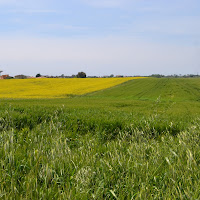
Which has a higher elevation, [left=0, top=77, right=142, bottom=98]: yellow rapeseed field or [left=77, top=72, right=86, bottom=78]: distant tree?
[left=77, top=72, right=86, bottom=78]: distant tree

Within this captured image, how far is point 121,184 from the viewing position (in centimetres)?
297

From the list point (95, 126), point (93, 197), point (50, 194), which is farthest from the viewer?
point (95, 126)

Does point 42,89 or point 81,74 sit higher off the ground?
point 81,74

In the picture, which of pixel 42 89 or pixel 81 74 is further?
pixel 81 74

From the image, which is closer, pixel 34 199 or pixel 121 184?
pixel 34 199

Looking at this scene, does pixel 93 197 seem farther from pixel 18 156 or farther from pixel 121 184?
pixel 18 156

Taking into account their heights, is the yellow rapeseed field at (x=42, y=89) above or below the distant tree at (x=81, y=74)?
below

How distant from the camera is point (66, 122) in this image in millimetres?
8719

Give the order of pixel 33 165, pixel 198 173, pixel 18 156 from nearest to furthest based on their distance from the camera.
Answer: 1. pixel 198 173
2. pixel 33 165
3. pixel 18 156

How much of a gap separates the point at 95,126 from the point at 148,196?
19.6 ft

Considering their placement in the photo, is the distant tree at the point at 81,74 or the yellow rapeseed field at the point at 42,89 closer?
the yellow rapeseed field at the point at 42,89

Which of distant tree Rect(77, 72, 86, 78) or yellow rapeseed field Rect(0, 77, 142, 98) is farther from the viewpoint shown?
distant tree Rect(77, 72, 86, 78)

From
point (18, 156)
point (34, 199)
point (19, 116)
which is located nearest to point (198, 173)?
point (34, 199)

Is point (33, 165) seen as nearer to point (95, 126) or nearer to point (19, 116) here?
point (95, 126)
